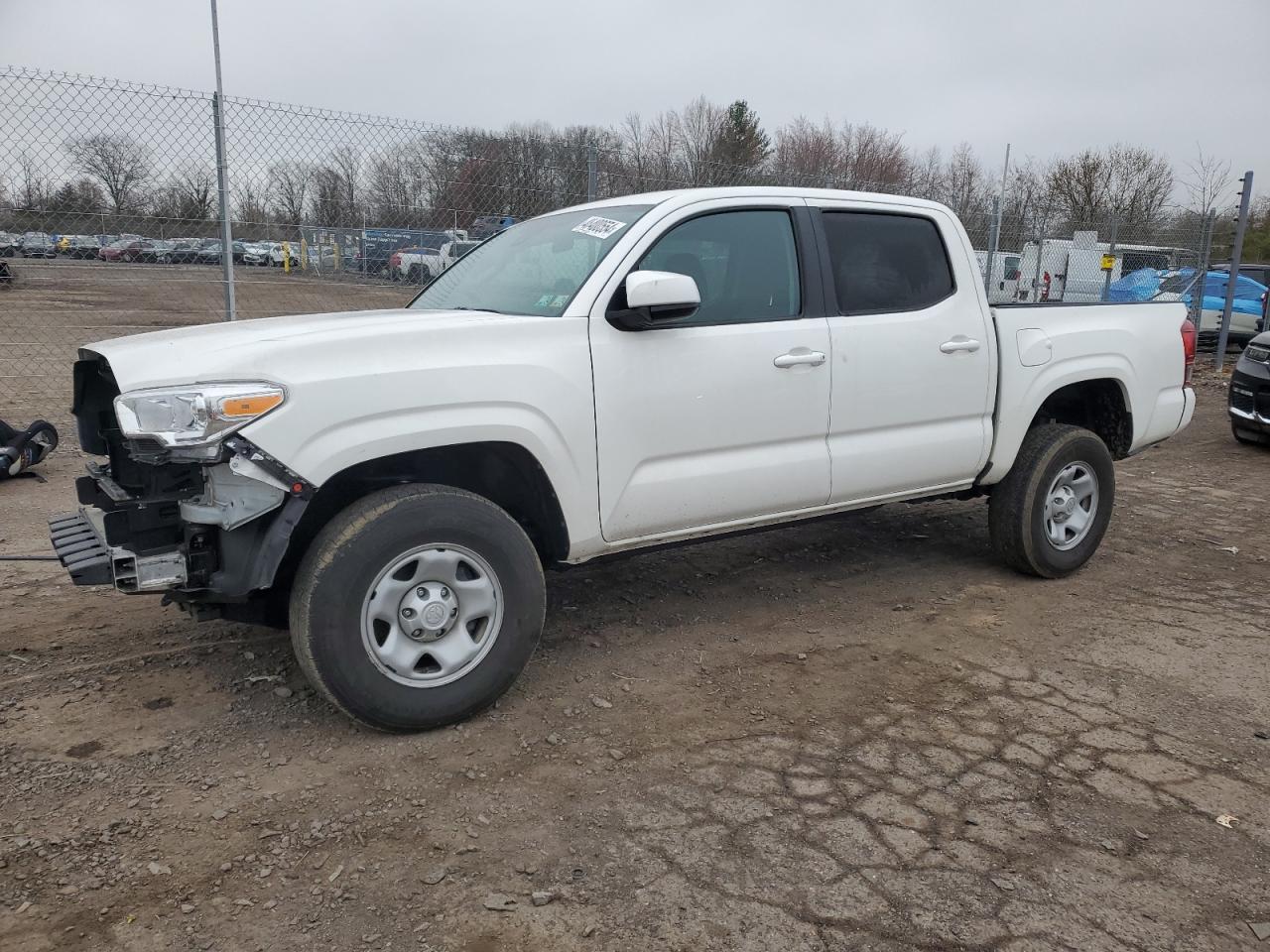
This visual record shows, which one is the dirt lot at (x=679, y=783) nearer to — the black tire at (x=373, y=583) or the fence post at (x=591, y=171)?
the black tire at (x=373, y=583)

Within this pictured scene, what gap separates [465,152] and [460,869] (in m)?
6.82

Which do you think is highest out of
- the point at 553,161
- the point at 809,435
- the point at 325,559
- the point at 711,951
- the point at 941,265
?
the point at 553,161

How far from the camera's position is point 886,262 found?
433 cm

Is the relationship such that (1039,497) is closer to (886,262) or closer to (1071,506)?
(1071,506)

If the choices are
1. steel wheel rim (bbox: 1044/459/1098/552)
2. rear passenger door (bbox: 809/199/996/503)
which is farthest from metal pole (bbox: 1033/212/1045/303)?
rear passenger door (bbox: 809/199/996/503)

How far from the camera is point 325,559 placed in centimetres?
295

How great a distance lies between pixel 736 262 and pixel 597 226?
0.59 metres

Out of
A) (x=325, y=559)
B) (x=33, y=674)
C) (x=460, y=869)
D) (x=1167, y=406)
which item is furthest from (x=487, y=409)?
(x=1167, y=406)

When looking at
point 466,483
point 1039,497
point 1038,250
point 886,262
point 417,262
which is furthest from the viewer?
point 1038,250

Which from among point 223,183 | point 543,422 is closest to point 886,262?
point 543,422

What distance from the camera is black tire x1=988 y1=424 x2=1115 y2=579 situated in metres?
4.78

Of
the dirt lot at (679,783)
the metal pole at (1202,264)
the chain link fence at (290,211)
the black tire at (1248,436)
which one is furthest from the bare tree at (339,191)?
the metal pole at (1202,264)

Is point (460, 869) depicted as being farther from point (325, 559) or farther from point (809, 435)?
point (809, 435)

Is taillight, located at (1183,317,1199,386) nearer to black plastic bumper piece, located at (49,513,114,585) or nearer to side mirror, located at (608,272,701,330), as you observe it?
side mirror, located at (608,272,701,330)
